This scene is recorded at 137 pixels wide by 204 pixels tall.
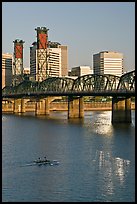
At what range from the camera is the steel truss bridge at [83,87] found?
87375 millimetres

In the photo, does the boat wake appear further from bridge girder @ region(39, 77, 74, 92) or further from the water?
bridge girder @ region(39, 77, 74, 92)

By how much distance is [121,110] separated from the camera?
276 feet

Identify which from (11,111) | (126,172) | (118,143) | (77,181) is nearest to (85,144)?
(118,143)

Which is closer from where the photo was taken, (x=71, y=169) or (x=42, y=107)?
(x=71, y=169)

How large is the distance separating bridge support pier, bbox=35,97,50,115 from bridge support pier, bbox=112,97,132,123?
37.4 m

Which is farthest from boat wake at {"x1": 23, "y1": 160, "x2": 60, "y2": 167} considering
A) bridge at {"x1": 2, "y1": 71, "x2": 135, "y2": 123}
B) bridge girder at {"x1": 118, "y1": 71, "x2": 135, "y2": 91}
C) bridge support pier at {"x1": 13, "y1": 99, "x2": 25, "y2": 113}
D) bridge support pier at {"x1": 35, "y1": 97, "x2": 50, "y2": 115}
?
bridge support pier at {"x1": 13, "y1": 99, "x2": 25, "y2": 113}

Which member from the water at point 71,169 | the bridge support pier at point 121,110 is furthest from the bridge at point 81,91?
the water at point 71,169

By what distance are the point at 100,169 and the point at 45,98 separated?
86.2 metres

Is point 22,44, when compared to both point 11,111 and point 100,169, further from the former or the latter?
point 100,169

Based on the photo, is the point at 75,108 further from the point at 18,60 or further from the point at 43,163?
the point at 18,60

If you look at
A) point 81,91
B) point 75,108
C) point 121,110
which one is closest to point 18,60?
point 75,108

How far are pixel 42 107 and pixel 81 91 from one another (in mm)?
26622

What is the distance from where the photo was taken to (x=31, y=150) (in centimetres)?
4694

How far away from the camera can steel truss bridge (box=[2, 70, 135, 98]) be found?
87375mm
